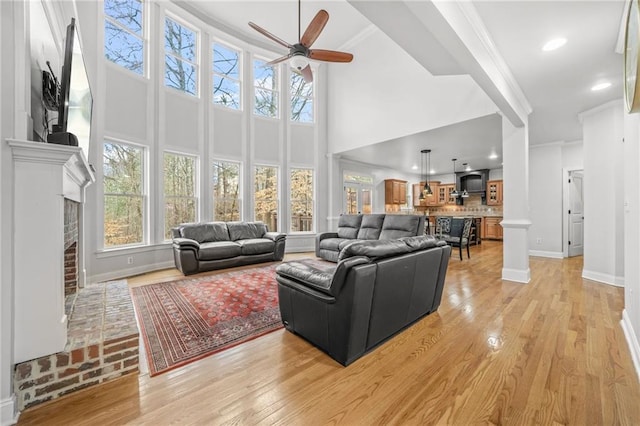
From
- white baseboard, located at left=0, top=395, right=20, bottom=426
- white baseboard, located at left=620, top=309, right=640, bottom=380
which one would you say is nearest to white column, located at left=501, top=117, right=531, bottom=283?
white baseboard, located at left=620, top=309, right=640, bottom=380

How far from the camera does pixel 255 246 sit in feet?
16.6

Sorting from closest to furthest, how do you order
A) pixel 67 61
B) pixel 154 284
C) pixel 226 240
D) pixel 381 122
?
pixel 67 61 → pixel 154 284 → pixel 226 240 → pixel 381 122

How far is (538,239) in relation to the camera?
20.3 ft

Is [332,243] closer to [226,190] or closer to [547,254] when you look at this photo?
[226,190]

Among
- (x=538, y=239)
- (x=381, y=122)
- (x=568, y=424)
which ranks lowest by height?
(x=568, y=424)

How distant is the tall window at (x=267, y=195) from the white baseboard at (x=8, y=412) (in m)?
5.00

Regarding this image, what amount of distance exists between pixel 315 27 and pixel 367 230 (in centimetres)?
374

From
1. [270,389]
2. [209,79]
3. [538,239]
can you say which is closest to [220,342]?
[270,389]

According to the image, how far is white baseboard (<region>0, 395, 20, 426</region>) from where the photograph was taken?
1.31 m

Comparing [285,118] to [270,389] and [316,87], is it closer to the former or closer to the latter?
[316,87]

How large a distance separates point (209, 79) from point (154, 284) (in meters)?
4.22

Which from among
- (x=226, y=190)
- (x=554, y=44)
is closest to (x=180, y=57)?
(x=226, y=190)

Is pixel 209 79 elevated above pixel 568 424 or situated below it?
above

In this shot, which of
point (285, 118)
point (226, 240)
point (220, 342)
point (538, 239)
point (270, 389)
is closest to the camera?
point (270, 389)
